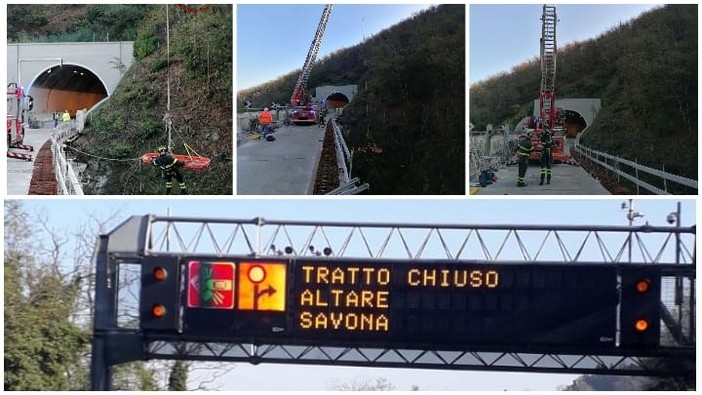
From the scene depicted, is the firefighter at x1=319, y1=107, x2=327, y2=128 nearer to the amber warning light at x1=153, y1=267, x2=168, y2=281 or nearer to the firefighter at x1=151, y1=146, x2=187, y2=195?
the firefighter at x1=151, y1=146, x2=187, y2=195

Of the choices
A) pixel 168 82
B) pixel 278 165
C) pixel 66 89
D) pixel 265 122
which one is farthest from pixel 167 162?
pixel 66 89

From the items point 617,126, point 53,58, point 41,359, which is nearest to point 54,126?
point 53,58

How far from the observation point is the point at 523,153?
1659cm

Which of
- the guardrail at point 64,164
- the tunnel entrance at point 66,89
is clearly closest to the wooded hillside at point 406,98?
Answer: the guardrail at point 64,164

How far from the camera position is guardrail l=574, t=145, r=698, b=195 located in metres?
16.3

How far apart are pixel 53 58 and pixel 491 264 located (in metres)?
7.99

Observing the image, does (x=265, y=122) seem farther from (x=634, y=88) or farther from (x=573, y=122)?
(x=634, y=88)

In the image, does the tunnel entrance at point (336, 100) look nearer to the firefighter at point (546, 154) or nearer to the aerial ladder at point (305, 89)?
the aerial ladder at point (305, 89)

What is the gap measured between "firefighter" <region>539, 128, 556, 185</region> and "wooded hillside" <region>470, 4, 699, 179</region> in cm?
47

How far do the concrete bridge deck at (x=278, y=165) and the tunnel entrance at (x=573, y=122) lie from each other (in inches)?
148

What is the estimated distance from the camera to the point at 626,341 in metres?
14.2

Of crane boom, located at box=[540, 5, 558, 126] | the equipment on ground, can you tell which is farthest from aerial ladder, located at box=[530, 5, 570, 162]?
the equipment on ground

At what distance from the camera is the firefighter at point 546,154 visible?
16.5 metres

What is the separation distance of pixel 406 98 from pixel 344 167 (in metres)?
1.45
